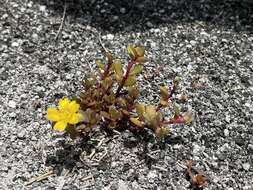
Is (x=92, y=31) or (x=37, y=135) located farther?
(x=92, y=31)

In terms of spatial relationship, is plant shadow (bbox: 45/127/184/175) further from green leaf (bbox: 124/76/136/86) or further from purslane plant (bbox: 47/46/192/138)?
green leaf (bbox: 124/76/136/86)

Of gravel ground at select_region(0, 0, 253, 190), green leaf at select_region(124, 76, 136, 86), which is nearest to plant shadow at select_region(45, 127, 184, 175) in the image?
gravel ground at select_region(0, 0, 253, 190)

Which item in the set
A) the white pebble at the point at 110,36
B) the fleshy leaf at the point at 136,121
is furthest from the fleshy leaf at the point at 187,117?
the white pebble at the point at 110,36

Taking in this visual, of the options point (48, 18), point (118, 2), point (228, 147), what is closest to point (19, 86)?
point (48, 18)

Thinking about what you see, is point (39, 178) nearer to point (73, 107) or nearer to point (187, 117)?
point (73, 107)

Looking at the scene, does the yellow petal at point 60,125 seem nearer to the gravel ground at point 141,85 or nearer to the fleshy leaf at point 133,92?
the gravel ground at point 141,85

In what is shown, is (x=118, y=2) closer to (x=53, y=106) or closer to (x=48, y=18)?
(x=48, y=18)

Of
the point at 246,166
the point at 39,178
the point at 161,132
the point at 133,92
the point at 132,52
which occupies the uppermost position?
the point at 132,52

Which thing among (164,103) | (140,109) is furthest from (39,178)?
(164,103)
